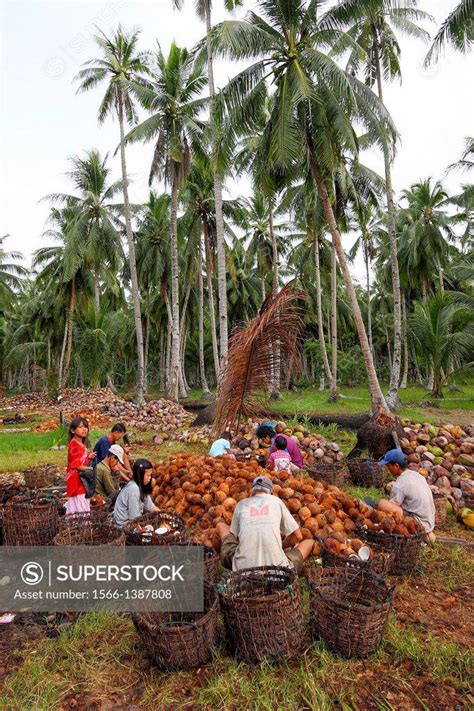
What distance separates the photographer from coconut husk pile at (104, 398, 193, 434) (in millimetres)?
16594

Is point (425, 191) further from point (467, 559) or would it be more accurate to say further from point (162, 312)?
point (467, 559)

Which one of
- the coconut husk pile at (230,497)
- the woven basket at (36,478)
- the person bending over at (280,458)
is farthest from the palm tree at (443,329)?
the woven basket at (36,478)

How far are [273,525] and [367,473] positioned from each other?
15.1ft

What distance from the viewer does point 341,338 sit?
41938mm

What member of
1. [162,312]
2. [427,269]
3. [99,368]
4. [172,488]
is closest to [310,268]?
[427,269]

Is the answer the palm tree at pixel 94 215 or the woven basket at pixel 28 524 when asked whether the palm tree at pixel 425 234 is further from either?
the woven basket at pixel 28 524

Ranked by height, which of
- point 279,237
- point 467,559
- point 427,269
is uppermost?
point 279,237

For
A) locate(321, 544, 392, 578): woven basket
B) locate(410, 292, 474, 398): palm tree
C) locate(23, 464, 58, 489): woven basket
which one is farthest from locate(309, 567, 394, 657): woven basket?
locate(410, 292, 474, 398): palm tree

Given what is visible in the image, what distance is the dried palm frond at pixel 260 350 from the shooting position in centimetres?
586

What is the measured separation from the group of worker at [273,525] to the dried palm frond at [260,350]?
71.7 inches

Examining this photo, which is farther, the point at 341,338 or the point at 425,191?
the point at 341,338

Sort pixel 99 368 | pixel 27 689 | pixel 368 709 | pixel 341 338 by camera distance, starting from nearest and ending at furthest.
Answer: pixel 368 709 < pixel 27 689 < pixel 99 368 < pixel 341 338

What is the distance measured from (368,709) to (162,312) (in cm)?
3306

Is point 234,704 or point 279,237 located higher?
point 279,237
